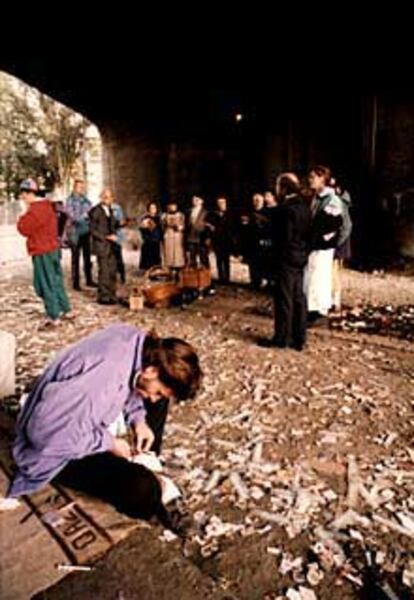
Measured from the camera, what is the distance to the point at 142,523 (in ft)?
10.8

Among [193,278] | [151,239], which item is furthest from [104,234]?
[151,239]

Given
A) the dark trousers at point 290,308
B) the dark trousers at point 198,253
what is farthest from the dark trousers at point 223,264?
the dark trousers at point 290,308

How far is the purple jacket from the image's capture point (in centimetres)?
297

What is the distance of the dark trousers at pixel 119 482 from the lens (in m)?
3.22

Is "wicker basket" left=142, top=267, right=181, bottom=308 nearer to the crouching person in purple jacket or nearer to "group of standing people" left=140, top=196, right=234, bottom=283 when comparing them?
"group of standing people" left=140, top=196, right=234, bottom=283

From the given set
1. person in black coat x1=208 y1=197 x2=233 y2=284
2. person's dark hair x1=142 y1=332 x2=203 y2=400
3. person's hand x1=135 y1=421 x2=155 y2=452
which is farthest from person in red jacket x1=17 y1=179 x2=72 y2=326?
person's dark hair x1=142 y1=332 x2=203 y2=400

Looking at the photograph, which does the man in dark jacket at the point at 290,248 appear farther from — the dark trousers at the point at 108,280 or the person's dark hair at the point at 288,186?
the dark trousers at the point at 108,280

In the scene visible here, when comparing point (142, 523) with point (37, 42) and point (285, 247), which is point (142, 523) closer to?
point (285, 247)

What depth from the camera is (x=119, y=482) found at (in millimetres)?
3229

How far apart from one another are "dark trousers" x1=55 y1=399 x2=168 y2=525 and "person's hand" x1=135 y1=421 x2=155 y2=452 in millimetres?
414

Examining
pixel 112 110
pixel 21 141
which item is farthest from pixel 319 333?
pixel 21 141

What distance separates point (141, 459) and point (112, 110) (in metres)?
18.6

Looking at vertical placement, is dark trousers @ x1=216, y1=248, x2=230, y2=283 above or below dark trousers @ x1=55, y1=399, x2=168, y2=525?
above

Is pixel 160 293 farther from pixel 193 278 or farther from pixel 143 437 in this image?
pixel 143 437
